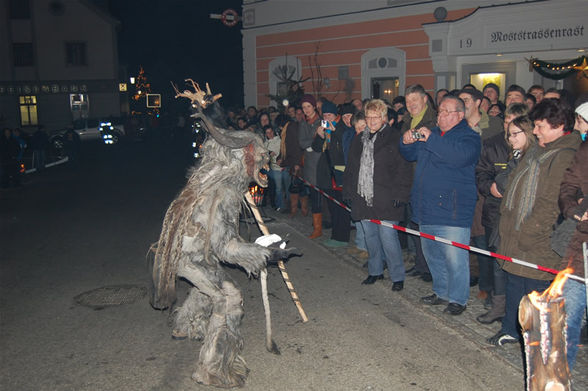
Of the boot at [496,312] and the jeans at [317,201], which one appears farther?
the jeans at [317,201]

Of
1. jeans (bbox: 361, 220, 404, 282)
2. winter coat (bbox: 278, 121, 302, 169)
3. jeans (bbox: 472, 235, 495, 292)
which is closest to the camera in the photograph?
jeans (bbox: 472, 235, 495, 292)

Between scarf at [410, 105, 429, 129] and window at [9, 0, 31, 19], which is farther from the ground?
window at [9, 0, 31, 19]

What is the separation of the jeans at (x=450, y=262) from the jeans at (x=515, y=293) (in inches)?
31.7

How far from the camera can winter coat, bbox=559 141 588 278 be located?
4.11 meters

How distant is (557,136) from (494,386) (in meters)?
2.11

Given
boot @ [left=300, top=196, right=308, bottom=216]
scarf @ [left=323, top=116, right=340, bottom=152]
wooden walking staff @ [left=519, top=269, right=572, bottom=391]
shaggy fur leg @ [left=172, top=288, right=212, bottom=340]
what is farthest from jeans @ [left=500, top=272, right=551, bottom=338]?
boot @ [left=300, top=196, right=308, bottom=216]

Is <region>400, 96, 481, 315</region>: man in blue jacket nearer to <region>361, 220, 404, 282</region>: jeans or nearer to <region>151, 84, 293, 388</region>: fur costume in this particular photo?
<region>361, 220, 404, 282</region>: jeans

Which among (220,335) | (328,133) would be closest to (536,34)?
(328,133)

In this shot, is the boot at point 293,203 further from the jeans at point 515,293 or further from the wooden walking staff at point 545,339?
the wooden walking staff at point 545,339

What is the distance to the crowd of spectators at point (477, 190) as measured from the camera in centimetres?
439

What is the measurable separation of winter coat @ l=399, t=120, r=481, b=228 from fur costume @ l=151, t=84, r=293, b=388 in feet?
6.11

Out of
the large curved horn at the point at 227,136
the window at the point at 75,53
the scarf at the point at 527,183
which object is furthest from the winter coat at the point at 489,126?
the window at the point at 75,53

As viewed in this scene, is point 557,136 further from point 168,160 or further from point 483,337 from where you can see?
point 168,160

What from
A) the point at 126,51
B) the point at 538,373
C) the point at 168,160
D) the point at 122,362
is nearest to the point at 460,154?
the point at 538,373
